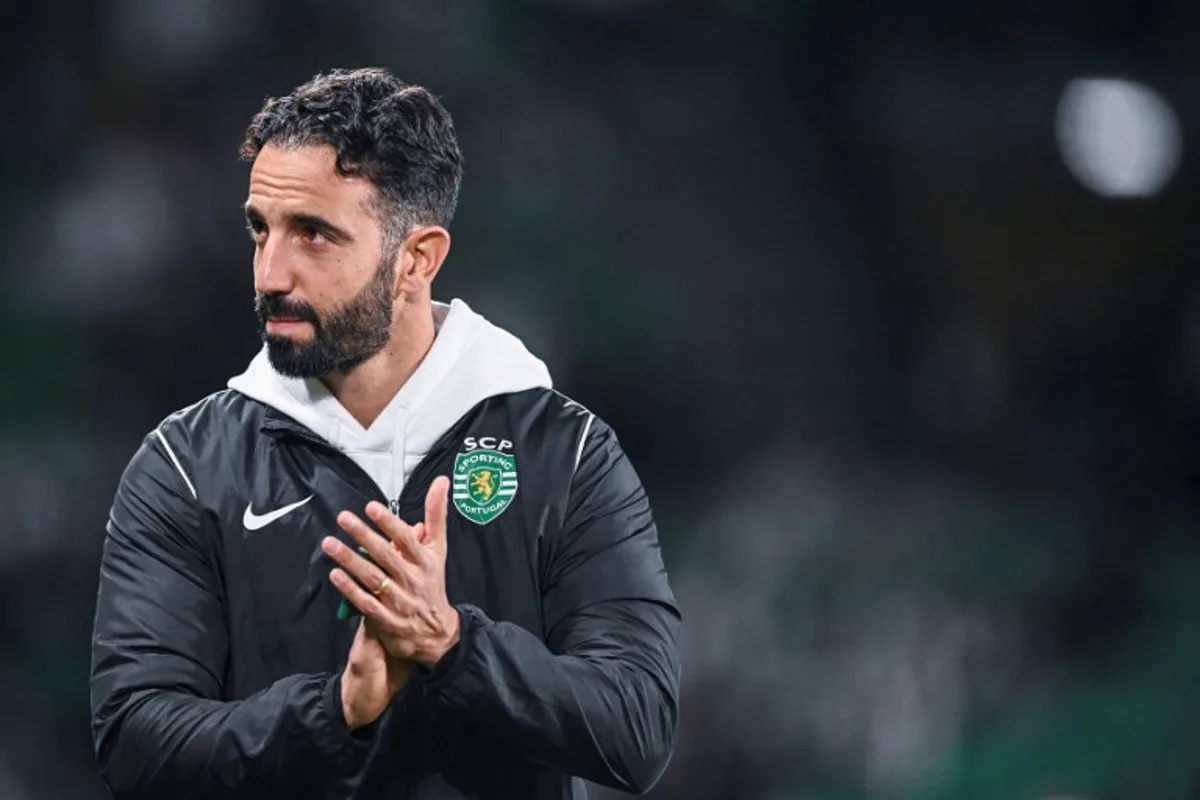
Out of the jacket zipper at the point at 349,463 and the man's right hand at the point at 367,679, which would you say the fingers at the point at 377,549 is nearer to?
the man's right hand at the point at 367,679

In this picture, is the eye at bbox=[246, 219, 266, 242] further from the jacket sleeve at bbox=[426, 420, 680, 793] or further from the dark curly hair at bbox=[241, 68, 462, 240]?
the jacket sleeve at bbox=[426, 420, 680, 793]

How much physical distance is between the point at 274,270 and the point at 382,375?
177mm

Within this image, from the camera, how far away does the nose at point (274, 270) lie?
1707mm

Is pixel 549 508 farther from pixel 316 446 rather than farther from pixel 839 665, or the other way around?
pixel 839 665

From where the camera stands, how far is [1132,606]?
393 cm

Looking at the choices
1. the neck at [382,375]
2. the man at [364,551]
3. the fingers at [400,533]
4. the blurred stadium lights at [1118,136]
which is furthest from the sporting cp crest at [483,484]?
the blurred stadium lights at [1118,136]

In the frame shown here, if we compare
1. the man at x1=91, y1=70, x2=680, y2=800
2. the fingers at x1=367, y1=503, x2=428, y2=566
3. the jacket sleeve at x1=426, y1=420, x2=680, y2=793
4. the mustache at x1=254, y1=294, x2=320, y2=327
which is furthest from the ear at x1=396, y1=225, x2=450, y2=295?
the fingers at x1=367, y1=503, x2=428, y2=566

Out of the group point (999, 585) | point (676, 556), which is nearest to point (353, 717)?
point (676, 556)

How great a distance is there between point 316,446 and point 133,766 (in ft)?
1.22

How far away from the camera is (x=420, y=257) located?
1.83 meters

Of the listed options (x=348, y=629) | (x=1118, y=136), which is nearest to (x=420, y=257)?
(x=348, y=629)

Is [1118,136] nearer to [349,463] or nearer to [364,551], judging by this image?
[349,463]

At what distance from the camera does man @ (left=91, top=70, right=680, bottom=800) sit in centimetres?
157

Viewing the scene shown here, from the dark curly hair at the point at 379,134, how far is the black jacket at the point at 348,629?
0.77 ft
